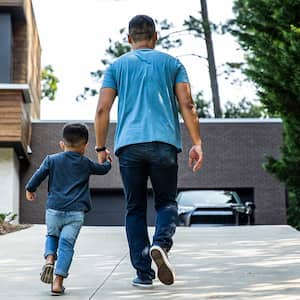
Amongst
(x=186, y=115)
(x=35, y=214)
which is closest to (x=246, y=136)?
(x=35, y=214)

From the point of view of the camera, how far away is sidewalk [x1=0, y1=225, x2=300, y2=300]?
218 inches

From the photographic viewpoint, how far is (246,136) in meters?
25.8

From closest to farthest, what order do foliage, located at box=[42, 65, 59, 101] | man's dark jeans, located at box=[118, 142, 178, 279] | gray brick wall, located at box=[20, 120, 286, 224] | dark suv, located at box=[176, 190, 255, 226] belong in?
man's dark jeans, located at box=[118, 142, 178, 279] < dark suv, located at box=[176, 190, 255, 226] < gray brick wall, located at box=[20, 120, 286, 224] < foliage, located at box=[42, 65, 59, 101]

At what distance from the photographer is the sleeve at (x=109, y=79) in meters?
5.68

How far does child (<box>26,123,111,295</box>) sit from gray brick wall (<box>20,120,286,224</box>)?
19673mm

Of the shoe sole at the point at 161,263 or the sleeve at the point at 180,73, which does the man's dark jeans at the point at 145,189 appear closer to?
the shoe sole at the point at 161,263

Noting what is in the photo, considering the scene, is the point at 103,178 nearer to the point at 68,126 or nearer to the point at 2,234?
the point at 2,234

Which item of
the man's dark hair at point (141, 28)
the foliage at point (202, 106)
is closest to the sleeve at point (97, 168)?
the man's dark hair at point (141, 28)

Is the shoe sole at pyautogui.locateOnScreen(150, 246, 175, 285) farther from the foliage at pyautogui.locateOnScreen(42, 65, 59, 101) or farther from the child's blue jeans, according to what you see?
the foliage at pyautogui.locateOnScreen(42, 65, 59, 101)

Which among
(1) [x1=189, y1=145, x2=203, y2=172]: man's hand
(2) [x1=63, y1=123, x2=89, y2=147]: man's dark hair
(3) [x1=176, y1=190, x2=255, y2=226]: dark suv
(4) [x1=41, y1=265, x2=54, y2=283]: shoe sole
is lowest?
(3) [x1=176, y1=190, x2=255, y2=226]: dark suv

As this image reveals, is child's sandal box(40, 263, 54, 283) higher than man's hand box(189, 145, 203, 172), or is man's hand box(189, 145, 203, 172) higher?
man's hand box(189, 145, 203, 172)

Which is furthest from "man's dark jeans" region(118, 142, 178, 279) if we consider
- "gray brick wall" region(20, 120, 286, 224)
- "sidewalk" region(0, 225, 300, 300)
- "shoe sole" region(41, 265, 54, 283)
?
"gray brick wall" region(20, 120, 286, 224)

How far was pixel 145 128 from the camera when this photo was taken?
547 centimetres

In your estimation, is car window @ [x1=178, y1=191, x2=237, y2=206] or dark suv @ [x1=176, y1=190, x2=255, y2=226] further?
car window @ [x1=178, y1=191, x2=237, y2=206]
